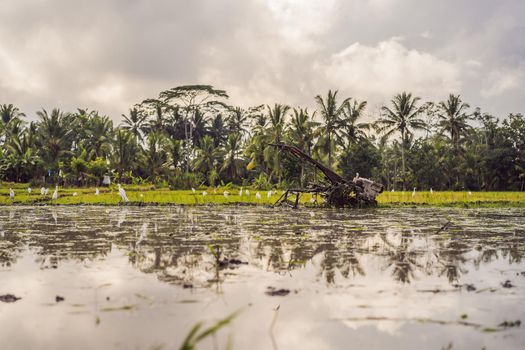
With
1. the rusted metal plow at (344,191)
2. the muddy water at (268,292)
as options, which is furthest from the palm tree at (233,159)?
the muddy water at (268,292)

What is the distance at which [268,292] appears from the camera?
4898 mm

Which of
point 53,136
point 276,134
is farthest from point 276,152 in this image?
→ point 53,136

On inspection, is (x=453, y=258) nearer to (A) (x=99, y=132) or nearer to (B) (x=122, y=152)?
(B) (x=122, y=152)

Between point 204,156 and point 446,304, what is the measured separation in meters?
41.5

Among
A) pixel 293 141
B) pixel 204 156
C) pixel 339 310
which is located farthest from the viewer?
pixel 204 156

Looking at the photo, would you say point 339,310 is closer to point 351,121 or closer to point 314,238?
point 314,238

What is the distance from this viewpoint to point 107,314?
4.15 m

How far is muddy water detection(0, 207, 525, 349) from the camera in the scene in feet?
11.9

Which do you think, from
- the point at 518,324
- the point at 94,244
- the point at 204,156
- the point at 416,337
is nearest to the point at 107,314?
the point at 416,337

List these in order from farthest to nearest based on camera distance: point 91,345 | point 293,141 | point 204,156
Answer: point 204,156
point 293,141
point 91,345

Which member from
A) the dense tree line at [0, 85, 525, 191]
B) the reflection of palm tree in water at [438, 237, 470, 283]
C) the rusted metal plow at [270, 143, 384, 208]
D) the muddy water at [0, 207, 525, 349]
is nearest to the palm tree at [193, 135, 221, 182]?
the dense tree line at [0, 85, 525, 191]

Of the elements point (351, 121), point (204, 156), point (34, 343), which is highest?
point (351, 121)

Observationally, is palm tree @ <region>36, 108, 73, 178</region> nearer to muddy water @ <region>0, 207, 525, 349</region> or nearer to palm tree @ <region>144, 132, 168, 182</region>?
palm tree @ <region>144, 132, 168, 182</region>

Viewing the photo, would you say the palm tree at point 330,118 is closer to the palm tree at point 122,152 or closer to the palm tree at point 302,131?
the palm tree at point 302,131
